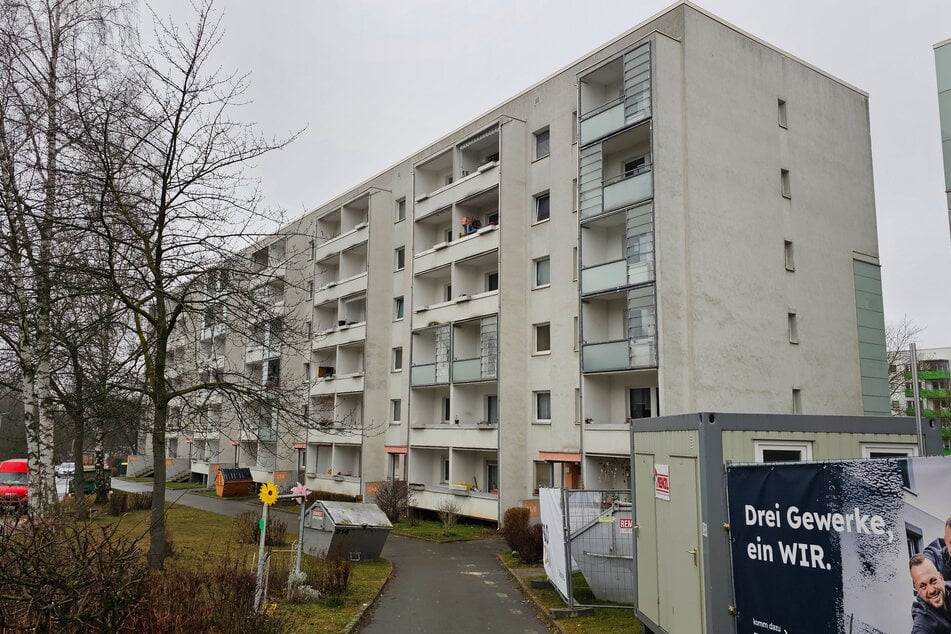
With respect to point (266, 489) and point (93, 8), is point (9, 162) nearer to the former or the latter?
point (93, 8)

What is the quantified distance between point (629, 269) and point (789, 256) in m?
6.35

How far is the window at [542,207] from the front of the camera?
94.9 ft

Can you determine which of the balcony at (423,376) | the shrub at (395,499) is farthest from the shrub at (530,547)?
the balcony at (423,376)

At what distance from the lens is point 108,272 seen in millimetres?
12828

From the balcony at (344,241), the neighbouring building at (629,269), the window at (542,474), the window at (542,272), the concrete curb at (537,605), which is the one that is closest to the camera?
the concrete curb at (537,605)

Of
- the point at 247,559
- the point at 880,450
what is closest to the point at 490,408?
the point at 247,559

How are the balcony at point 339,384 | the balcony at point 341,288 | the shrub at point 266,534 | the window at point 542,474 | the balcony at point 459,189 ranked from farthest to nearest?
the balcony at point 341,288, the balcony at point 339,384, the balcony at point 459,189, the window at point 542,474, the shrub at point 266,534

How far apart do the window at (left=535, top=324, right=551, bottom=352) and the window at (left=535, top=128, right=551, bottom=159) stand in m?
6.80

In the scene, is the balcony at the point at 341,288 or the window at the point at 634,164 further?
the balcony at the point at 341,288

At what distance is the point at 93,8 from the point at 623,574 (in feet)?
53.3

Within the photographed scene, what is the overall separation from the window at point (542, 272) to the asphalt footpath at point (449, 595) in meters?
10.0

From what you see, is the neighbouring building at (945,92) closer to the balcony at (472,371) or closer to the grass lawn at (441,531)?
the balcony at (472,371)

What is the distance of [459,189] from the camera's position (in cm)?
3178

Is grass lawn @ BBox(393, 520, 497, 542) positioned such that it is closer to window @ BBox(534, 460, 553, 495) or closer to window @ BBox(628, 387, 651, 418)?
window @ BBox(534, 460, 553, 495)
